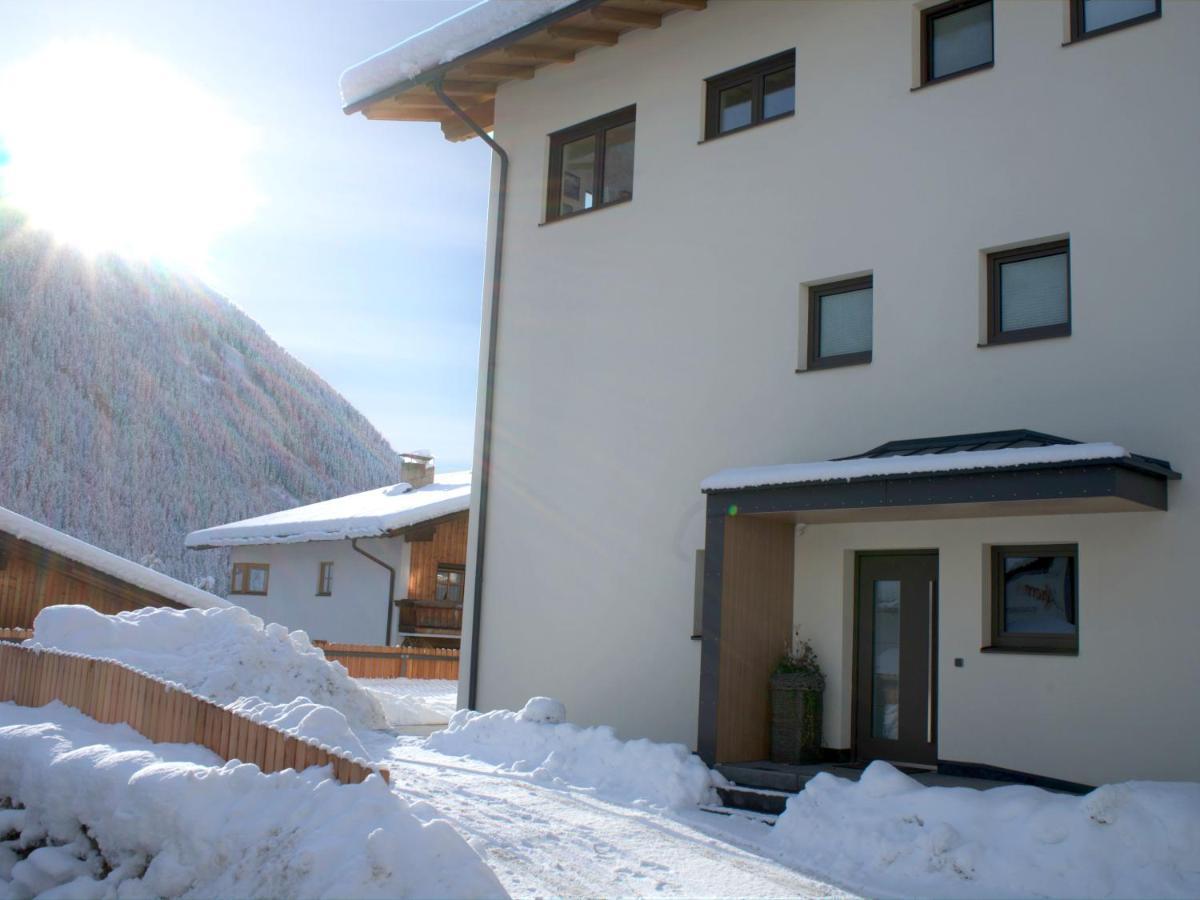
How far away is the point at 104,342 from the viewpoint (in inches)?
2635

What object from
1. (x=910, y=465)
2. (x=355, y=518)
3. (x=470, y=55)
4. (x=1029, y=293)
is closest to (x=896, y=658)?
(x=910, y=465)

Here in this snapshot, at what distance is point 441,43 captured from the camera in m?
13.7

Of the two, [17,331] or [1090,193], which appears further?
[17,331]

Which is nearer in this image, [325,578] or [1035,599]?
[1035,599]

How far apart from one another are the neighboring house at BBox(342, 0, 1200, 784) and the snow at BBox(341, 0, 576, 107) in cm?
5

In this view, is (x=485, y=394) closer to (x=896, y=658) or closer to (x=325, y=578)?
(x=896, y=658)

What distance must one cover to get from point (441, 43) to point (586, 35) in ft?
5.61

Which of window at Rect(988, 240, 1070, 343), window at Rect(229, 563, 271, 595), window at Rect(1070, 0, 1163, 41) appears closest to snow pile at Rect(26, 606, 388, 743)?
window at Rect(988, 240, 1070, 343)

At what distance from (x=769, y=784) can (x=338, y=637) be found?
704 inches

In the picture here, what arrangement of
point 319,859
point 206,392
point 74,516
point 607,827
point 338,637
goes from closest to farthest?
point 319,859, point 607,827, point 338,637, point 74,516, point 206,392

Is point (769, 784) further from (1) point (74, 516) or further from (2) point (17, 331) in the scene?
(2) point (17, 331)

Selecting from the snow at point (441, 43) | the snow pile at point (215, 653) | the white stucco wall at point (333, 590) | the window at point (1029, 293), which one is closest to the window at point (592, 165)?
the snow at point (441, 43)

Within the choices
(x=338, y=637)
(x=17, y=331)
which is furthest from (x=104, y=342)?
(x=338, y=637)

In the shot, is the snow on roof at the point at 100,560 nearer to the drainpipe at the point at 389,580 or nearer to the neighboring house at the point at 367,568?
the neighboring house at the point at 367,568
